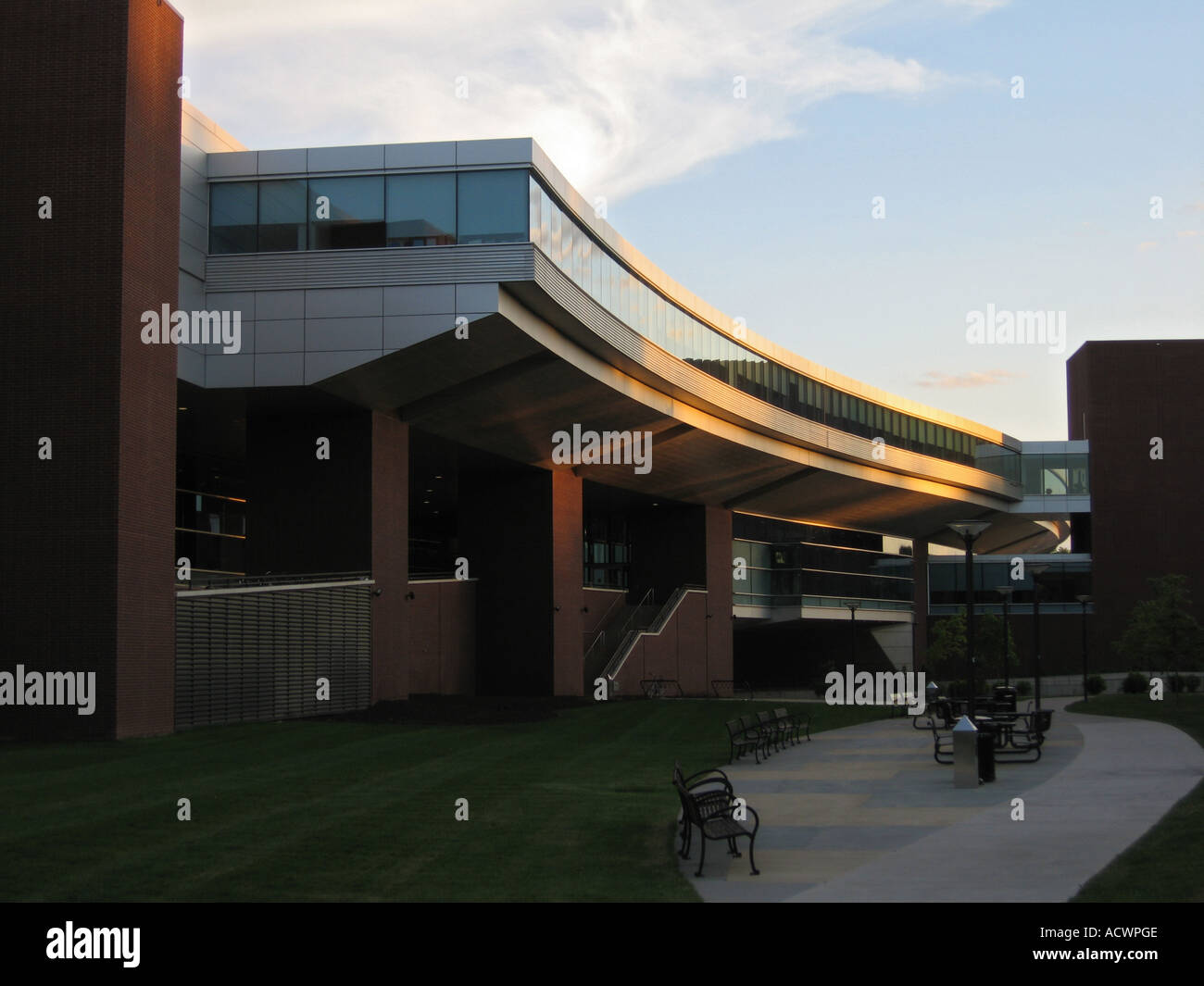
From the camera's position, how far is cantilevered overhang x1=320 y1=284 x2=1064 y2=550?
3027cm

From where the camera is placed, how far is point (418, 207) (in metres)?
30.0

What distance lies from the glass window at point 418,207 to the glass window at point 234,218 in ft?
10.0

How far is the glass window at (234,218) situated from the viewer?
2992 centimetres

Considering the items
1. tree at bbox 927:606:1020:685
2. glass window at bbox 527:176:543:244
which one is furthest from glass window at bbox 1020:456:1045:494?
glass window at bbox 527:176:543:244

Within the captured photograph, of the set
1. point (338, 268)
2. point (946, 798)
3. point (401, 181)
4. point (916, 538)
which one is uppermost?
point (401, 181)

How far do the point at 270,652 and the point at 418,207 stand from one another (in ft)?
34.5

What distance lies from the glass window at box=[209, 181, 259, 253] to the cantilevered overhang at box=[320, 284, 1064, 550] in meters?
4.01

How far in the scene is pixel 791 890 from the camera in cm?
1002

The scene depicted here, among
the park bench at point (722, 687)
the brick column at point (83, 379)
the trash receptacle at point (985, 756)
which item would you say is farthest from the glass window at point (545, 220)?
the park bench at point (722, 687)

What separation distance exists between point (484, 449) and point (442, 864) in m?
27.4

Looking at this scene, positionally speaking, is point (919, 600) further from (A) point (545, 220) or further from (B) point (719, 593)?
(A) point (545, 220)

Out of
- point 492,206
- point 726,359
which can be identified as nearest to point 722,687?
point 726,359
